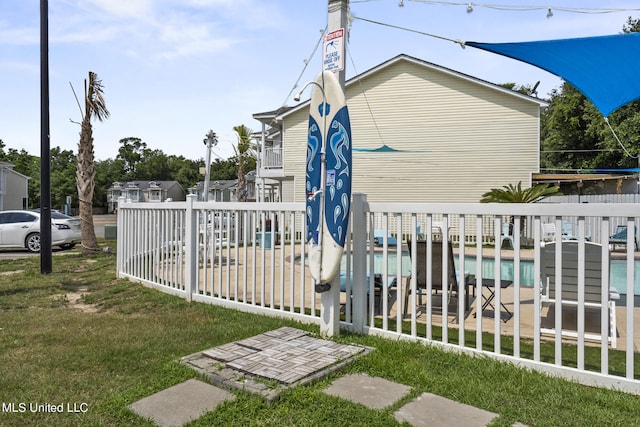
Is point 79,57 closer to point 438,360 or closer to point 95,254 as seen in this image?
point 95,254

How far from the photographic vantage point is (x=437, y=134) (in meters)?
18.3

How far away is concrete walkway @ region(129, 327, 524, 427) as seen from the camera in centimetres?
277

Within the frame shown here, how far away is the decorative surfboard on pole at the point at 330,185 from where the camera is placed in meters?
4.24

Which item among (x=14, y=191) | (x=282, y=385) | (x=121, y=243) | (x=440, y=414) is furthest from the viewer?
(x=14, y=191)

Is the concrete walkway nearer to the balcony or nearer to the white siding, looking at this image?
the white siding

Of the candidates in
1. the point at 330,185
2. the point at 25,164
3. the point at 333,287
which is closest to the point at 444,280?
the point at 333,287

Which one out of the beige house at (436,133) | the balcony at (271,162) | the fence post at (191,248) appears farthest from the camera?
the balcony at (271,162)

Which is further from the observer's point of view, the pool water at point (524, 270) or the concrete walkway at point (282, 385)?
the pool water at point (524, 270)

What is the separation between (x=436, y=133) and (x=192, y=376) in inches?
655

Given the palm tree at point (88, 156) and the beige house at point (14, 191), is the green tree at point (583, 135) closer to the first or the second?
the palm tree at point (88, 156)

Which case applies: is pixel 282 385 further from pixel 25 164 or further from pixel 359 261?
Result: pixel 25 164

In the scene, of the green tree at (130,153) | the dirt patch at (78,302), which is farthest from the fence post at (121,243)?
the green tree at (130,153)

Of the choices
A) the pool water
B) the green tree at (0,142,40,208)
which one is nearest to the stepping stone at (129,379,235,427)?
the pool water

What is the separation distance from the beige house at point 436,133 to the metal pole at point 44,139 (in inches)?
468
